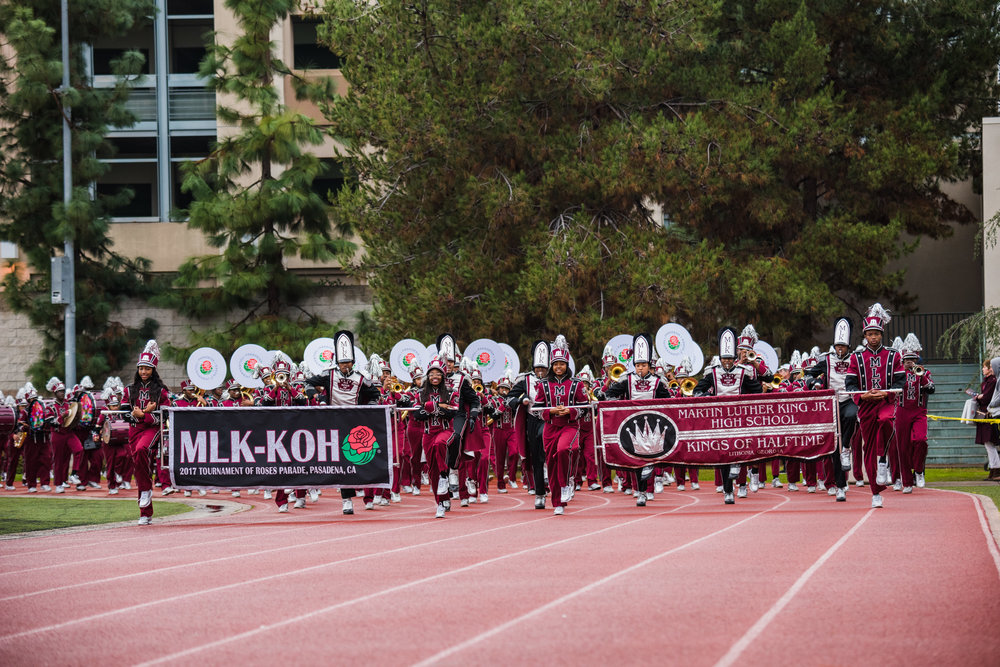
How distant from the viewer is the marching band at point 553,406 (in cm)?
1683

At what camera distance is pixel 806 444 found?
17.1 m

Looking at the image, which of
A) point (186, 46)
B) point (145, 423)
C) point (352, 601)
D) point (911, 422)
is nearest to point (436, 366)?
point (145, 423)

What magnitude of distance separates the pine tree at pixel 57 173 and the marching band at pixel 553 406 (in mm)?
12408

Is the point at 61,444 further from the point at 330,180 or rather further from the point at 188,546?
the point at 330,180

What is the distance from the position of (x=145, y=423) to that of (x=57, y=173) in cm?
2362

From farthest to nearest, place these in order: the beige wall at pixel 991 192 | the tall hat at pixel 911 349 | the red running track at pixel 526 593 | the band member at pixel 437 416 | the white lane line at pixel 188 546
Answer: the beige wall at pixel 991 192
the tall hat at pixel 911 349
the band member at pixel 437 416
the white lane line at pixel 188 546
the red running track at pixel 526 593

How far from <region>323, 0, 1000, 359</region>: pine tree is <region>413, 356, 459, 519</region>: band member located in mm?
12074

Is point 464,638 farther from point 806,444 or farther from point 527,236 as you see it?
point 527,236

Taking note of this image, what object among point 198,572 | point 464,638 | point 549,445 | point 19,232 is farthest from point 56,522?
point 19,232

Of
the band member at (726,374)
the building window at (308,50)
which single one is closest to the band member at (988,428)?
the band member at (726,374)

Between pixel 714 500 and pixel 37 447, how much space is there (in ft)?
49.9

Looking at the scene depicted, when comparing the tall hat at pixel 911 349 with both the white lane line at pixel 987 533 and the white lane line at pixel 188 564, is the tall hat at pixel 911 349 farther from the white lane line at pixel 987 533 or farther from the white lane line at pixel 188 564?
the white lane line at pixel 188 564

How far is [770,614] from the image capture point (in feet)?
25.9

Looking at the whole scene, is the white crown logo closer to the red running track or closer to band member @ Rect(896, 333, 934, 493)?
the red running track
